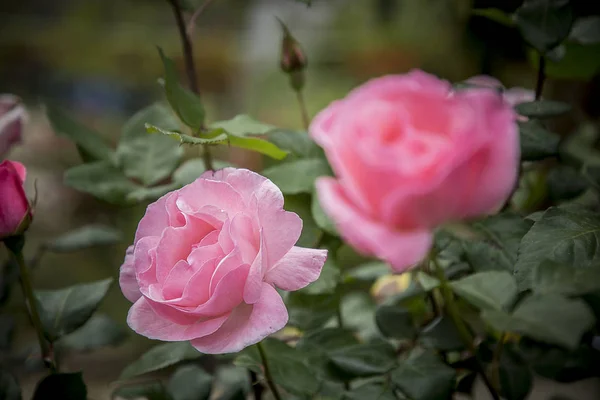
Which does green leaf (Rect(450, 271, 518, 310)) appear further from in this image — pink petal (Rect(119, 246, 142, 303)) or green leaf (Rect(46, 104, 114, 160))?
green leaf (Rect(46, 104, 114, 160))

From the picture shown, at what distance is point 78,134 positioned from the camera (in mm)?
453

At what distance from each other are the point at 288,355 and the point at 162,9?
1.19 m

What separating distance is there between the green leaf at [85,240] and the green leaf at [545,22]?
1.36ft

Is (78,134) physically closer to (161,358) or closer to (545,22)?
(161,358)

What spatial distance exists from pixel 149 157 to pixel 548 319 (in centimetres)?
35

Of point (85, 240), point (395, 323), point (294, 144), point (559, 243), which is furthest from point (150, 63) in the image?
point (559, 243)

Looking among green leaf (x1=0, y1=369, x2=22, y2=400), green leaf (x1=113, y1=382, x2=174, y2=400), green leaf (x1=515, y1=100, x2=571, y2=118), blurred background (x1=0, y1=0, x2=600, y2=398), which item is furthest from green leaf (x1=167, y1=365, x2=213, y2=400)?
blurred background (x1=0, y1=0, x2=600, y2=398)

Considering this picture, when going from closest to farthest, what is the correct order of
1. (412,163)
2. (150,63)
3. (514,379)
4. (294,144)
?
(412,163), (514,379), (294,144), (150,63)

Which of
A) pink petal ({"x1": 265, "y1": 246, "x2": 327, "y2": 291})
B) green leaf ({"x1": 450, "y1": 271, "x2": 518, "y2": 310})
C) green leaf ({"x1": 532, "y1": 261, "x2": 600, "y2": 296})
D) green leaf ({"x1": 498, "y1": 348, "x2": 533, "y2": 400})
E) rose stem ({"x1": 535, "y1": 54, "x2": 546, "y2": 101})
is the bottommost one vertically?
green leaf ({"x1": 498, "y1": 348, "x2": 533, "y2": 400})

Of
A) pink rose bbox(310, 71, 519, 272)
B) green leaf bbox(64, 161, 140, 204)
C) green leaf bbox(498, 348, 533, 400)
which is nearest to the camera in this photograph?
pink rose bbox(310, 71, 519, 272)

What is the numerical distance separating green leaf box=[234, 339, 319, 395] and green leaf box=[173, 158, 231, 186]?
0.15 m

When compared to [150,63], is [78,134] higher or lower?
higher

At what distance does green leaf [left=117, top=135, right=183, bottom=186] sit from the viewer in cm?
44

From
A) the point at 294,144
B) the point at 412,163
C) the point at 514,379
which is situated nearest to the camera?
the point at 412,163
